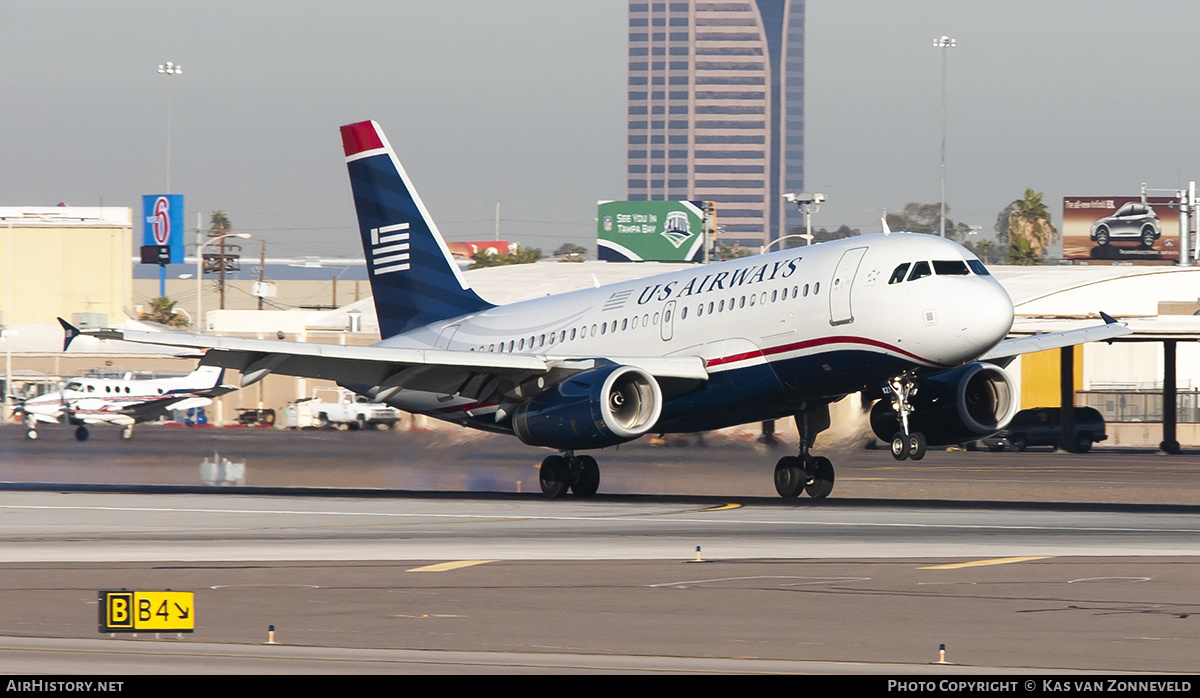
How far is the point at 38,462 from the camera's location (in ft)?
164

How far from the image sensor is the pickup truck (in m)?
85.4

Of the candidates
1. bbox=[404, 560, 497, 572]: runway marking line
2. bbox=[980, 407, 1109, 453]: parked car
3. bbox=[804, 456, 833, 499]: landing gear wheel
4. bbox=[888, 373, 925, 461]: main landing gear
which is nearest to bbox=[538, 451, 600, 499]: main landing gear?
bbox=[804, 456, 833, 499]: landing gear wheel

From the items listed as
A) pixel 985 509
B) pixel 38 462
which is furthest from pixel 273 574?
pixel 38 462

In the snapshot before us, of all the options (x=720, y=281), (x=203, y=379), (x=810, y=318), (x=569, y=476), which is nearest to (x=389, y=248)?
(x=569, y=476)

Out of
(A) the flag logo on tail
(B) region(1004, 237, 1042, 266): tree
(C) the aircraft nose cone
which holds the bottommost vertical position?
(C) the aircraft nose cone

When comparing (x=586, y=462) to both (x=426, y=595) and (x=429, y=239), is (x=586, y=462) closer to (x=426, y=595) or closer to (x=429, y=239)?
(x=429, y=239)

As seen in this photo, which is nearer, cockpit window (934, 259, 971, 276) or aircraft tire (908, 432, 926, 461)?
aircraft tire (908, 432, 926, 461)

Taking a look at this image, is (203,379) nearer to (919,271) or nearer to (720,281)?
(720,281)

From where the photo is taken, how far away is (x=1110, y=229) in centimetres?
13512

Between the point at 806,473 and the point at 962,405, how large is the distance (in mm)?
3936

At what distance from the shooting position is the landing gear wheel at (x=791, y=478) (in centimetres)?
3453

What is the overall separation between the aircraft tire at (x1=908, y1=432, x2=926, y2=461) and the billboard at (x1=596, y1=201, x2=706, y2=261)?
12852 centimetres

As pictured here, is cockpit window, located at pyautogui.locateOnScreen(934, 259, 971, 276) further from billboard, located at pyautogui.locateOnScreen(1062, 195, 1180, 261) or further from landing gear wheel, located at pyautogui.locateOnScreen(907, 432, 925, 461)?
billboard, located at pyautogui.locateOnScreen(1062, 195, 1180, 261)

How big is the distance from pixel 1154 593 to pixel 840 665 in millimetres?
6197
